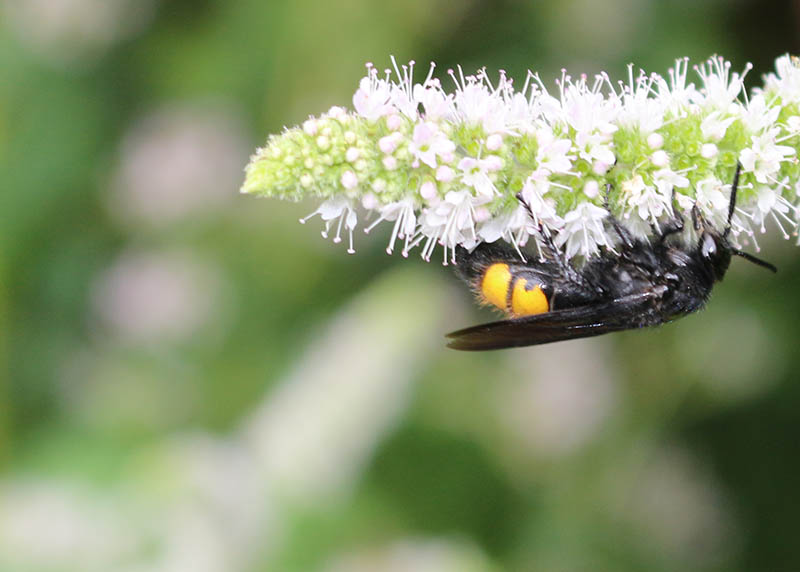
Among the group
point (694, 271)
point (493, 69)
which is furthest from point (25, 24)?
point (694, 271)

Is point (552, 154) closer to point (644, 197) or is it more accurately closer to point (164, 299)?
point (644, 197)

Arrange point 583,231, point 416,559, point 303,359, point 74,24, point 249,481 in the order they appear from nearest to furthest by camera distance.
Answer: point 583,231
point 416,559
point 249,481
point 303,359
point 74,24

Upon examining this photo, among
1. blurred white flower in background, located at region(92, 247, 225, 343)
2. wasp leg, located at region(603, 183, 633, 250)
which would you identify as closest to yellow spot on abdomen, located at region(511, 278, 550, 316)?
wasp leg, located at region(603, 183, 633, 250)

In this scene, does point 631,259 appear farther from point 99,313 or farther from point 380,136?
point 99,313

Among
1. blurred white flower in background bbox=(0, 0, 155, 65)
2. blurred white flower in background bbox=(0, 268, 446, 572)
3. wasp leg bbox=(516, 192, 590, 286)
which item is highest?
blurred white flower in background bbox=(0, 0, 155, 65)

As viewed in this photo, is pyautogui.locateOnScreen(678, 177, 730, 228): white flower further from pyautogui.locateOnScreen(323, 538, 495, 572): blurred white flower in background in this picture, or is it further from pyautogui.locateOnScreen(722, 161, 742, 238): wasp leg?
pyautogui.locateOnScreen(323, 538, 495, 572): blurred white flower in background

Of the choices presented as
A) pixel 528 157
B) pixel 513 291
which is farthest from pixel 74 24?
pixel 528 157

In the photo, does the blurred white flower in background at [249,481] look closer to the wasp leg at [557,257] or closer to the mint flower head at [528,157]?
the wasp leg at [557,257]

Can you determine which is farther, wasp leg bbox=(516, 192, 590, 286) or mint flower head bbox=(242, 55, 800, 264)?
wasp leg bbox=(516, 192, 590, 286)
